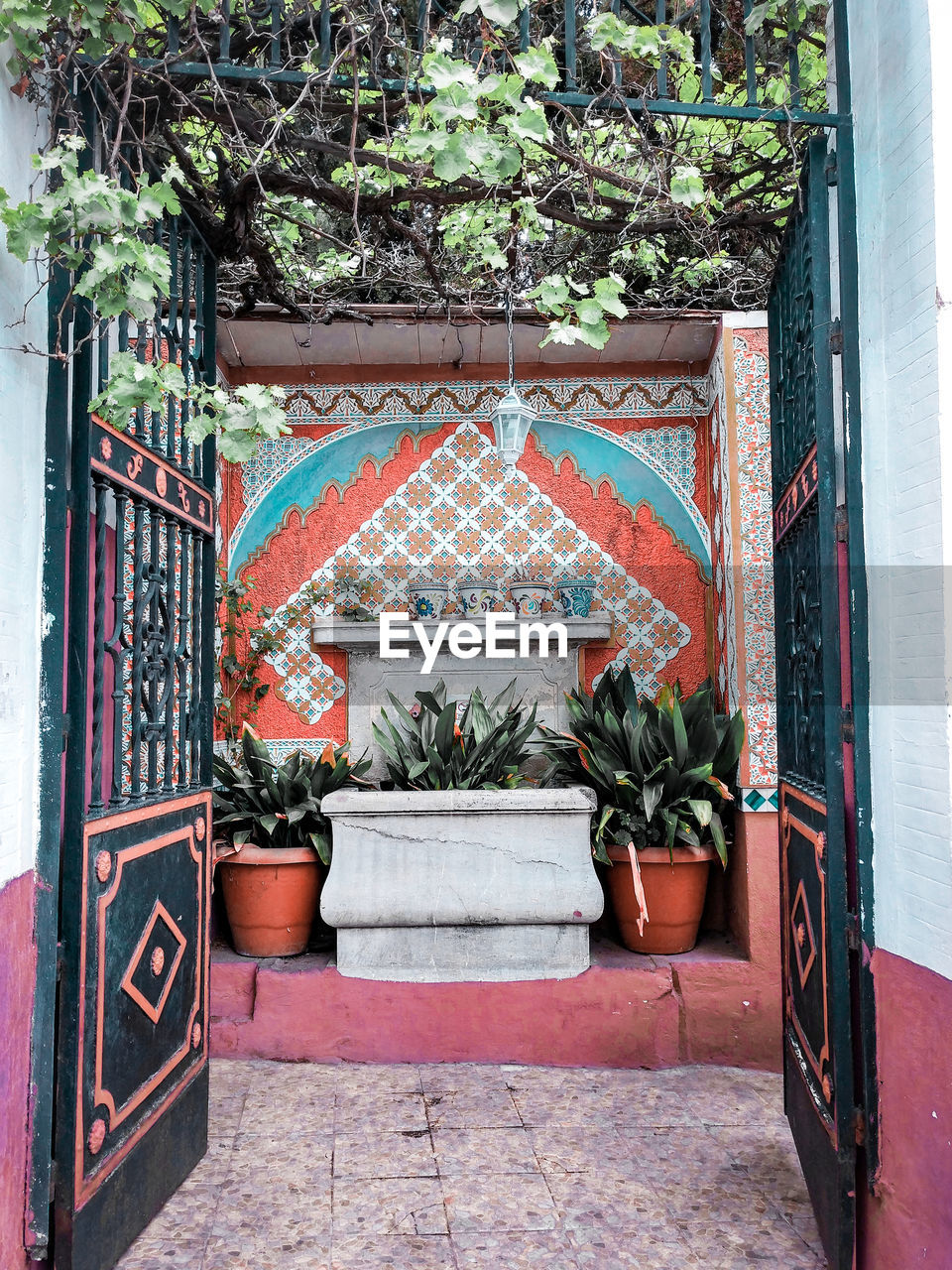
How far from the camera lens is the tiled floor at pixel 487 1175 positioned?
102 inches

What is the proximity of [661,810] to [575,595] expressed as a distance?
133 cm

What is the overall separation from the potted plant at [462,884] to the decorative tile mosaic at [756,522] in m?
0.93

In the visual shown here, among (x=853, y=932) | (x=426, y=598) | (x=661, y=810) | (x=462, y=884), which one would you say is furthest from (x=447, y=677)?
(x=853, y=932)

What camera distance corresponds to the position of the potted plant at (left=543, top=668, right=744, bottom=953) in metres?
4.07

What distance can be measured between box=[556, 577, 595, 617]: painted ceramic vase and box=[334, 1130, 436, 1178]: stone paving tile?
256 centimetres

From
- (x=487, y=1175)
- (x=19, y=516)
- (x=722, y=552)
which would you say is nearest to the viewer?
(x=19, y=516)

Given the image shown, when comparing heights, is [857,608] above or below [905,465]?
below

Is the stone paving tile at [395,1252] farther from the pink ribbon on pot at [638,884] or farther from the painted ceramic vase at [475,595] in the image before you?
the painted ceramic vase at [475,595]

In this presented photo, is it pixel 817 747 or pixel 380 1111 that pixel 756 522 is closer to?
pixel 817 747

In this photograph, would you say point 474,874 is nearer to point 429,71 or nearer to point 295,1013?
point 295,1013

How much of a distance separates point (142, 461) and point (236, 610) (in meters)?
2.34

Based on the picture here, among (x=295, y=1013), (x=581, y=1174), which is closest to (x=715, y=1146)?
(x=581, y=1174)

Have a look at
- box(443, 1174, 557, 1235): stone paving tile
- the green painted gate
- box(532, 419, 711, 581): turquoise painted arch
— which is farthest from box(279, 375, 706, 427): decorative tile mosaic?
box(443, 1174, 557, 1235): stone paving tile

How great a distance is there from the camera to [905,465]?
2189mm
